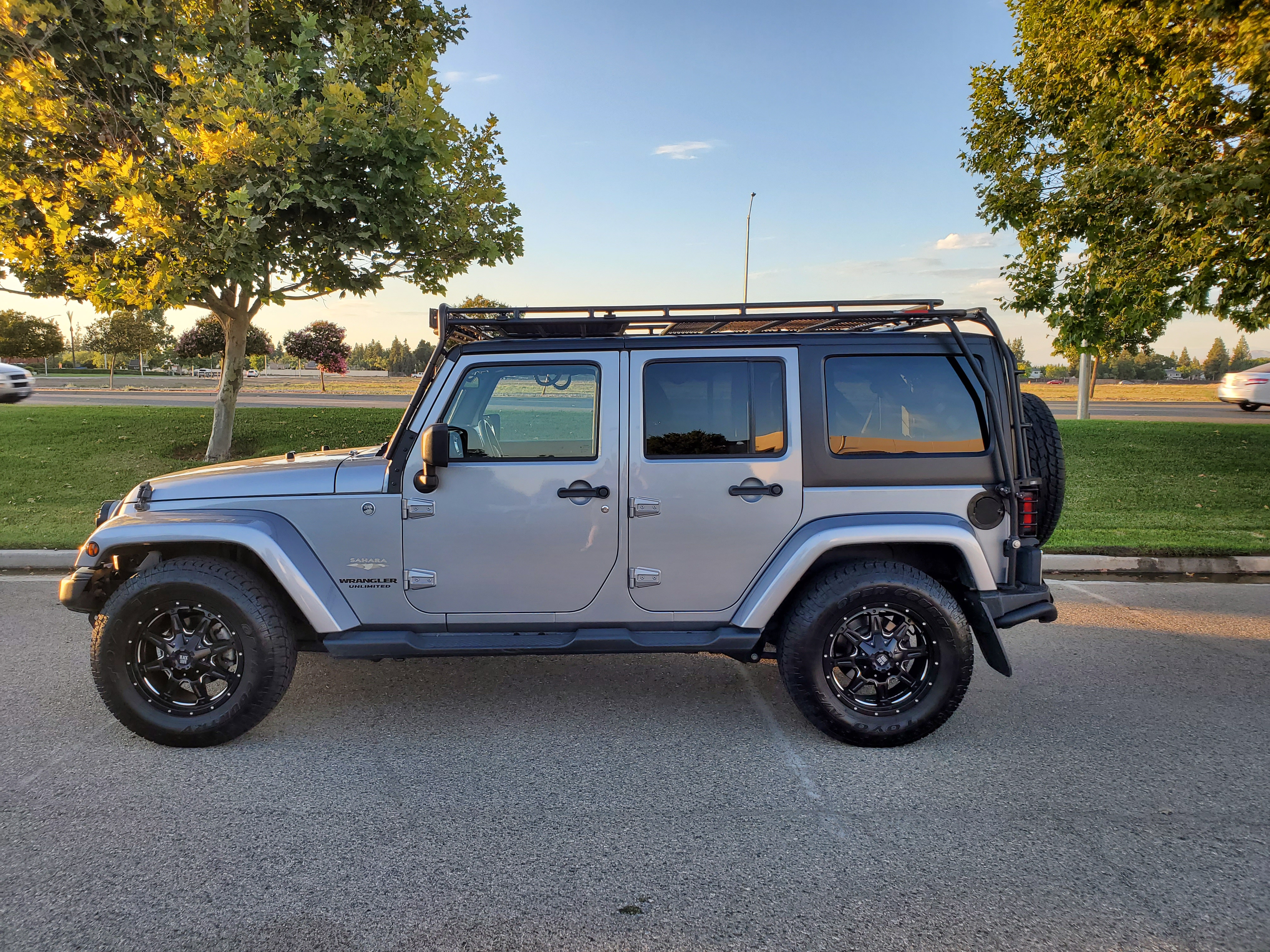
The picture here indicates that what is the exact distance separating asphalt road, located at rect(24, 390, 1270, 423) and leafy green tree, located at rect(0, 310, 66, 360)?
88.6ft

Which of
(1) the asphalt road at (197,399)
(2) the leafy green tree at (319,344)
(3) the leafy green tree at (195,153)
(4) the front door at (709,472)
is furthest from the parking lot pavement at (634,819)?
(2) the leafy green tree at (319,344)

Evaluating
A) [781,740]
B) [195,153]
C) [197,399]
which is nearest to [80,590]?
[781,740]

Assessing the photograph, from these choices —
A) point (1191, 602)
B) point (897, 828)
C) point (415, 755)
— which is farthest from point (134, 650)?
point (1191, 602)

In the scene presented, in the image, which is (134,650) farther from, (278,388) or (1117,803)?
(278,388)

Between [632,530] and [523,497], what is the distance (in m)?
0.55

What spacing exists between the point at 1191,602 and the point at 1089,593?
726mm

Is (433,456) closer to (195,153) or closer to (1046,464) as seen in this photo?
(1046,464)

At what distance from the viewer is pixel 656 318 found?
3885mm

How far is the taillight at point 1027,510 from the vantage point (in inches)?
153

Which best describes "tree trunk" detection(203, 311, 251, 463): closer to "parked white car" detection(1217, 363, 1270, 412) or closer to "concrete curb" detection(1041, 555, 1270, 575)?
"concrete curb" detection(1041, 555, 1270, 575)

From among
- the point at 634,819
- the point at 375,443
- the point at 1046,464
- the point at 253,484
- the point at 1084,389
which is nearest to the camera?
the point at 634,819

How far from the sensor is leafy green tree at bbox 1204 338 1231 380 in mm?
110250

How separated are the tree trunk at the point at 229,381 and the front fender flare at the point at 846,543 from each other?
1151 cm

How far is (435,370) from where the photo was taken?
3957 mm
